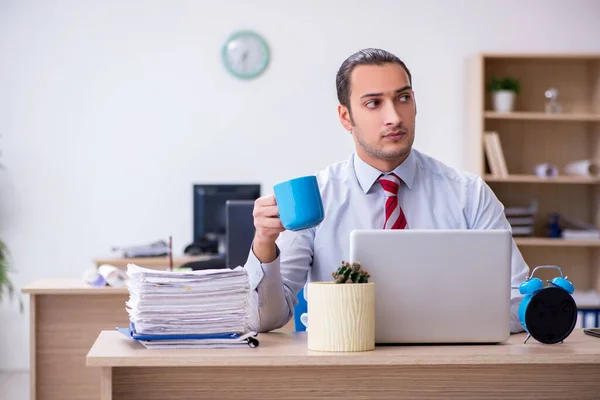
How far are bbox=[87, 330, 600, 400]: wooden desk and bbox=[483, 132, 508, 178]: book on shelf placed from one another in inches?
149

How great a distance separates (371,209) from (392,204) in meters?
0.07

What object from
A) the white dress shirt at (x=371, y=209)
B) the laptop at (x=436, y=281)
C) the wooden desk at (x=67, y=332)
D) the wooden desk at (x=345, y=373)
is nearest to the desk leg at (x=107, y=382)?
the wooden desk at (x=345, y=373)

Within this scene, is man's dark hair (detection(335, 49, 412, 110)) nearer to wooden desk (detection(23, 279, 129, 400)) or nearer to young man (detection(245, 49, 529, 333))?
young man (detection(245, 49, 529, 333))

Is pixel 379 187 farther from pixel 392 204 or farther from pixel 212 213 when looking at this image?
pixel 212 213

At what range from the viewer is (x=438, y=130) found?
5.66 m

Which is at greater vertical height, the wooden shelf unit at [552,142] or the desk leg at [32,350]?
the wooden shelf unit at [552,142]

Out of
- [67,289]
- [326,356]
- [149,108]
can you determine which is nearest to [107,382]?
[326,356]

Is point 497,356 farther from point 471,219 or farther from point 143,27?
point 143,27

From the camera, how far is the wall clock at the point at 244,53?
5500 mm

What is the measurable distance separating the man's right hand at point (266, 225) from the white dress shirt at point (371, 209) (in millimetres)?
347

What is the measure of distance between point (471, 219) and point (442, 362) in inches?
33.4

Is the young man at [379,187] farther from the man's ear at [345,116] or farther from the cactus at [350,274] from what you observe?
the cactus at [350,274]

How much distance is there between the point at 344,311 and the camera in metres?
1.52

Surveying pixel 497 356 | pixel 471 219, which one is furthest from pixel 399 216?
pixel 497 356
